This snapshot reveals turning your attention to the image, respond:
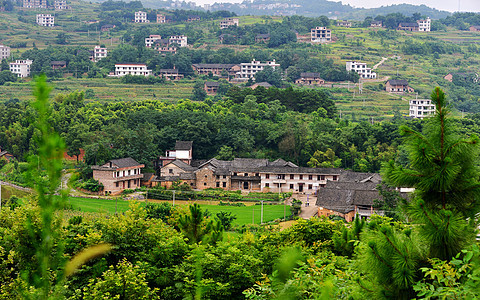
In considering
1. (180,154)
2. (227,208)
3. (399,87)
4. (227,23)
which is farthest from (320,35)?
(227,208)

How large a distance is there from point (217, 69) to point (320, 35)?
17298 mm

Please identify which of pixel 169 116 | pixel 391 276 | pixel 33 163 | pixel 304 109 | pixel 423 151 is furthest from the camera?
pixel 304 109

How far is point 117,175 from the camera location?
25.8 metres

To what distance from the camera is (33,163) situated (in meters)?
2.46

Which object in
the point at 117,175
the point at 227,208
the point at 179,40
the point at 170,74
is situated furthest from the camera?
the point at 179,40

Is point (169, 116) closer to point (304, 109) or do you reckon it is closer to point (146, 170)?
point (146, 170)

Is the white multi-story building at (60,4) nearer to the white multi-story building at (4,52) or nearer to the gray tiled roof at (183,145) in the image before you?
the white multi-story building at (4,52)

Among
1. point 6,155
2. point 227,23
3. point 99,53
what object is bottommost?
point 6,155

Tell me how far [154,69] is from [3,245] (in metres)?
41.9

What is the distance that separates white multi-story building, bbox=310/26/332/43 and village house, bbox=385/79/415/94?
17.4 m

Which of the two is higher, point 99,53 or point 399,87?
point 99,53

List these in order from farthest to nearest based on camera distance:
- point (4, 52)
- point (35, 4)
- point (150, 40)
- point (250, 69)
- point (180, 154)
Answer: point (35, 4)
point (150, 40)
point (4, 52)
point (250, 69)
point (180, 154)

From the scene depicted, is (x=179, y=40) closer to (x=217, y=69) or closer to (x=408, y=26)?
(x=217, y=69)

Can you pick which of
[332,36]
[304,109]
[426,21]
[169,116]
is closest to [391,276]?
[169,116]
